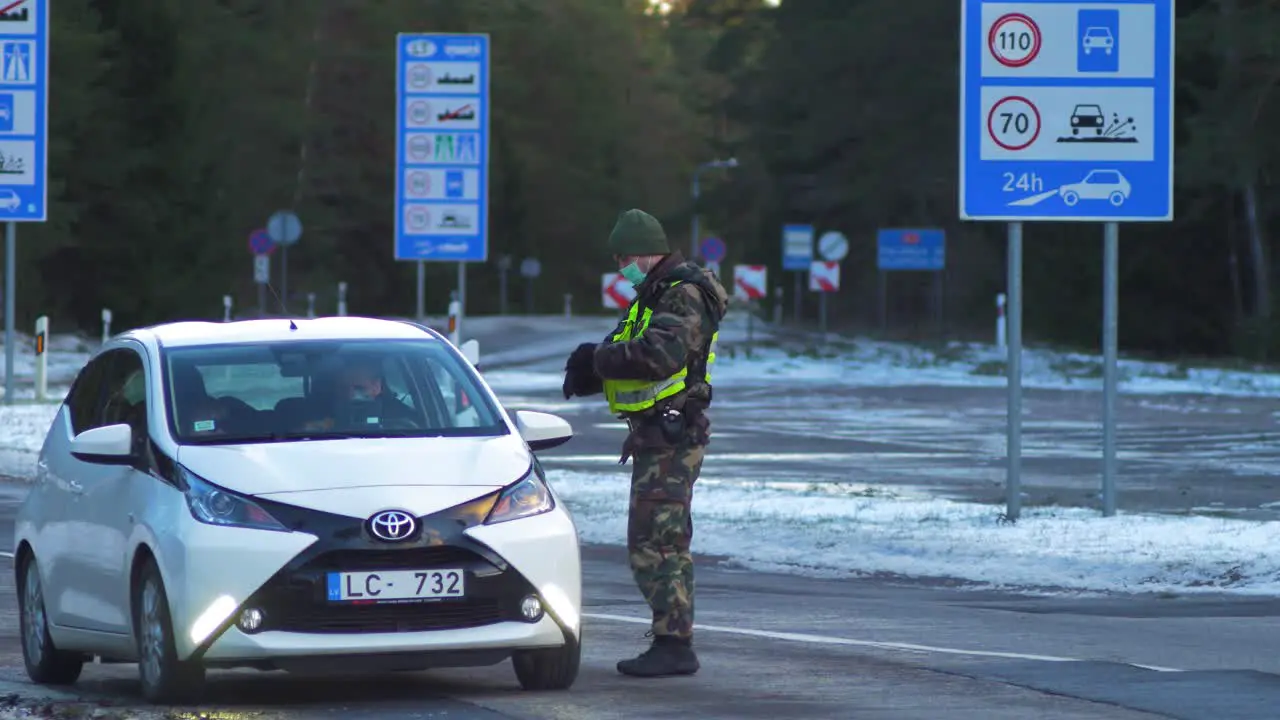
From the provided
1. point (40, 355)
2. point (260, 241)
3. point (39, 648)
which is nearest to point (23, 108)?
point (40, 355)

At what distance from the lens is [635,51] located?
130125 millimetres

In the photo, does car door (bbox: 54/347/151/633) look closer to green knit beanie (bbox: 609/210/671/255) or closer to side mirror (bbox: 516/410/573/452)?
side mirror (bbox: 516/410/573/452)

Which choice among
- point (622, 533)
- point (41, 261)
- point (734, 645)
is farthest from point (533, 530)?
point (41, 261)

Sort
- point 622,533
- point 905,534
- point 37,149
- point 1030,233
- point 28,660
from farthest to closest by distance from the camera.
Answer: point 1030,233 → point 37,149 → point 622,533 → point 905,534 → point 28,660

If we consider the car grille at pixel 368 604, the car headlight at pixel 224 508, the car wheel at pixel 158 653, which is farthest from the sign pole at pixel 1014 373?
the car headlight at pixel 224 508

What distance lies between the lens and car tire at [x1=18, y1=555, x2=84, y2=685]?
997 cm

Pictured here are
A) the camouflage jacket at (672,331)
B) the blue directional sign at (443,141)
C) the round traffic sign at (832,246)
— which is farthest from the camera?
the round traffic sign at (832,246)

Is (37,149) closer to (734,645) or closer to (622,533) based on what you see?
(622,533)

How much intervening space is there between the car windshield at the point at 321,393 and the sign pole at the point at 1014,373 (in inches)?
285

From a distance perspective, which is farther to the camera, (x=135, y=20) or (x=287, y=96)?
(x=287, y=96)

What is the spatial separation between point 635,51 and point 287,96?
45.2m

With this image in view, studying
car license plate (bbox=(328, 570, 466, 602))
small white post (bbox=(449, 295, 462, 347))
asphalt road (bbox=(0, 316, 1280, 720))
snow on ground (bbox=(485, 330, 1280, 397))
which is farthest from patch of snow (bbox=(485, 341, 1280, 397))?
car license plate (bbox=(328, 570, 466, 602))

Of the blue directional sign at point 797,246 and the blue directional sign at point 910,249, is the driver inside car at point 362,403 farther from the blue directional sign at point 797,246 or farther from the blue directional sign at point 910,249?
the blue directional sign at point 797,246

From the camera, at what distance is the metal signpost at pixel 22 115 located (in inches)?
1205
